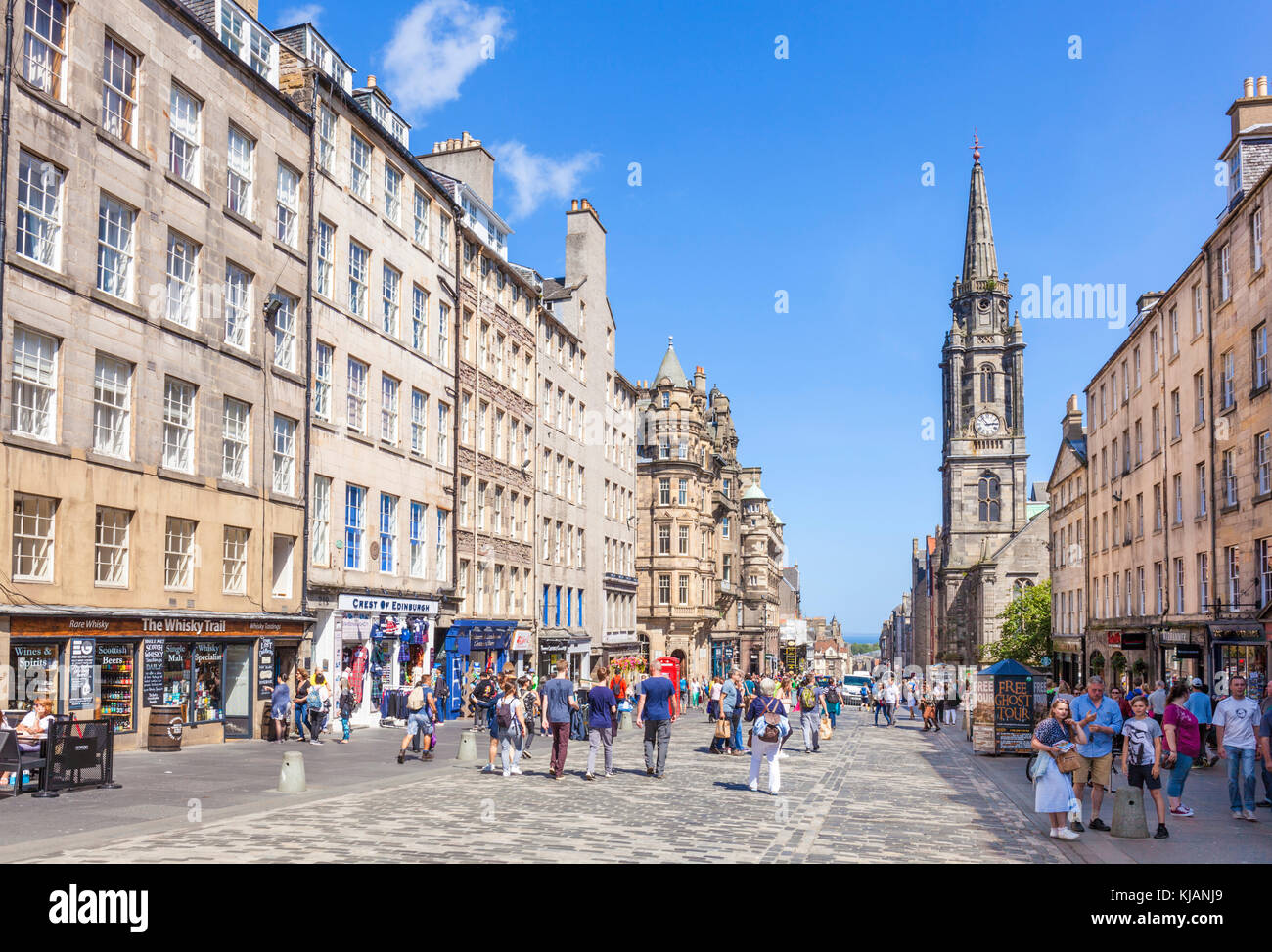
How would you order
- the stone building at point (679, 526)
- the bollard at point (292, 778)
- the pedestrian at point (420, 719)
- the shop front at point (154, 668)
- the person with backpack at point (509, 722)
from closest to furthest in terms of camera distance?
1. the bollard at point (292, 778)
2. the person with backpack at point (509, 722)
3. the shop front at point (154, 668)
4. the pedestrian at point (420, 719)
5. the stone building at point (679, 526)

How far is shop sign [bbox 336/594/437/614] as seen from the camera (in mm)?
31314

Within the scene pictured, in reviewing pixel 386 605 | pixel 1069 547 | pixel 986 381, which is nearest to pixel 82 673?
pixel 386 605

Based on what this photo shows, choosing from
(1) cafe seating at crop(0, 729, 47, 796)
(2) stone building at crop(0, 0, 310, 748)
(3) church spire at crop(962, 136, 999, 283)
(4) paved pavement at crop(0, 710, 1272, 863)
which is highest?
(3) church spire at crop(962, 136, 999, 283)

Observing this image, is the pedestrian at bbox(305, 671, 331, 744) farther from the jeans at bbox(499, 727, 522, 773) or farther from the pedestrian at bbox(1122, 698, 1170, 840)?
the pedestrian at bbox(1122, 698, 1170, 840)

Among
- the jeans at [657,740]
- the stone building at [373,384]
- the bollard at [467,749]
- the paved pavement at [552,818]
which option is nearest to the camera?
the paved pavement at [552,818]

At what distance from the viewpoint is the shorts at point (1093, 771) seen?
14.2 metres

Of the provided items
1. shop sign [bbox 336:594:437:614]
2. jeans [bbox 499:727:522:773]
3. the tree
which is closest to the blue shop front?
shop sign [bbox 336:594:437:614]

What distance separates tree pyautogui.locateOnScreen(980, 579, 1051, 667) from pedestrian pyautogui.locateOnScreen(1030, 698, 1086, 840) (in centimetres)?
6538

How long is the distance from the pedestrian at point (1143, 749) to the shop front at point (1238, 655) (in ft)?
46.4

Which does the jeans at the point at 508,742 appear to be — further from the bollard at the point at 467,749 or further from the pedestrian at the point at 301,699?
the pedestrian at the point at 301,699

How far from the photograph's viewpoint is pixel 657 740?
1975 cm

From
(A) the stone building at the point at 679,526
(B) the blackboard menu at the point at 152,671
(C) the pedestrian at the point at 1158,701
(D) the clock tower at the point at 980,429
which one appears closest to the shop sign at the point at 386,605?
(B) the blackboard menu at the point at 152,671

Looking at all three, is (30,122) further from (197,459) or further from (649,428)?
(649,428)

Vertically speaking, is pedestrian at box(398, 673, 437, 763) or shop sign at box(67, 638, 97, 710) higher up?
shop sign at box(67, 638, 97, 710)
